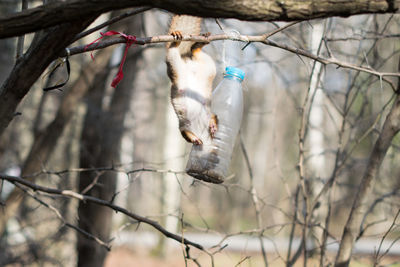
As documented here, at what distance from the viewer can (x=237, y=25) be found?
531 centimetres

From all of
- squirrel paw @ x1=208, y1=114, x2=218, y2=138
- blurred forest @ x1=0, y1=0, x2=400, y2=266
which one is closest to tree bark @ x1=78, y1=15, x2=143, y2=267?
blurred forest @ x1=0, y1=0, x2=400, y2=266

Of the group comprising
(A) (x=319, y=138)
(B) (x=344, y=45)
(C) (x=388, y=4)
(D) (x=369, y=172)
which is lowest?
(C) (x=388, y=4)

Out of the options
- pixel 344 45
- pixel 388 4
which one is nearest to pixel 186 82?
pixel 388 4

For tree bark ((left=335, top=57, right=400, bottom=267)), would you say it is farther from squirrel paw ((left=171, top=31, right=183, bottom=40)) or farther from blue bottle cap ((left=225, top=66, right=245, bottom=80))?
squirrel paw ((left=171, top=31, right=183, bottom=40))

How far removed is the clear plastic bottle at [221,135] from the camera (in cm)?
236

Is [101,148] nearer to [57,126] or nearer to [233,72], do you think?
[57,126]

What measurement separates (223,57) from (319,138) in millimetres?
8185

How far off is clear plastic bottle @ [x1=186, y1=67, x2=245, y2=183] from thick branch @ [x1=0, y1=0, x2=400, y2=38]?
2.10 ft

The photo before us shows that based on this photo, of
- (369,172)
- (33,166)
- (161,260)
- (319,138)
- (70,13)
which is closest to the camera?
(70,13)

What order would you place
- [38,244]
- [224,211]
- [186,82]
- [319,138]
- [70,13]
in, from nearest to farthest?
1. [70,13]
2. [186,82]
3. [38,244]
4. [319,138]
5. [224,211]

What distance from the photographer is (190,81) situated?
226cm

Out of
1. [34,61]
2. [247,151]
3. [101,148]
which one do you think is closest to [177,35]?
[34,61]

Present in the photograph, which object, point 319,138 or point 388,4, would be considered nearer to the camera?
point 388,4

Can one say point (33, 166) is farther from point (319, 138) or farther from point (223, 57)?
point (319, 138)
